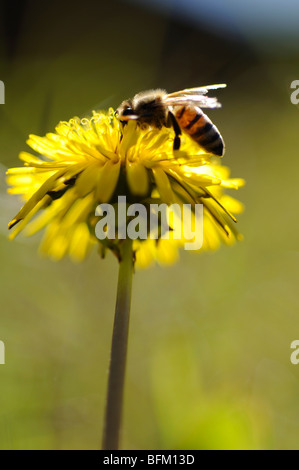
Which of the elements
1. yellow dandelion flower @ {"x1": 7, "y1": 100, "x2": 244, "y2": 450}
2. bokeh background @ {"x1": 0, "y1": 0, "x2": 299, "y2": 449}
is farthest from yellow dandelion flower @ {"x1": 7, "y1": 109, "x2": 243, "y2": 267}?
bokeh background @ {"x1": 0, "y1": 0, "x2": 299, "y2": 449}

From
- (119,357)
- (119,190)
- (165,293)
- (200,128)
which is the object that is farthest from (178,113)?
(165,293)

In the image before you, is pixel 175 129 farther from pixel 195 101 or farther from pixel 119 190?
pixel 119 190

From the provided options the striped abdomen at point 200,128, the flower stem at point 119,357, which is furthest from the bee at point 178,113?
the flower stem at point 119,357

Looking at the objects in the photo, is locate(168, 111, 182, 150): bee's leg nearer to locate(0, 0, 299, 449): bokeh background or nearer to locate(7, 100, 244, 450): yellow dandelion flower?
locate(7, 100, 244, 450): yellow dandelion flower

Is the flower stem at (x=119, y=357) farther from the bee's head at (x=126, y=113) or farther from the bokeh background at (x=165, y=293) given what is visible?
the bokeh background at (x=165, y=293)
